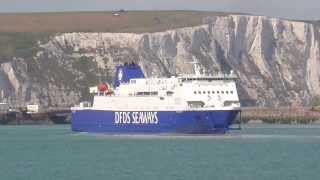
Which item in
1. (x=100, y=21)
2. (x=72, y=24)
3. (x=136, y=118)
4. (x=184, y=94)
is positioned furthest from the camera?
(x=100, y=21)

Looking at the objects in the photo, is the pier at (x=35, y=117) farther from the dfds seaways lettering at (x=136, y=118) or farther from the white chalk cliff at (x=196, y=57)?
the dfds seaways lettering at (x=136, y=118)

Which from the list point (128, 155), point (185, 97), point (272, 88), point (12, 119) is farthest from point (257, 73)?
point (128, 155)

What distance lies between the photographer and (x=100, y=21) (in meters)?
186

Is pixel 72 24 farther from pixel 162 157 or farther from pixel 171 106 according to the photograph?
pixel 162 157

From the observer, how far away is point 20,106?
15400 cm

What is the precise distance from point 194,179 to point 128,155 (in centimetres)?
1559

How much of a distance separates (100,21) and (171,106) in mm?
99333

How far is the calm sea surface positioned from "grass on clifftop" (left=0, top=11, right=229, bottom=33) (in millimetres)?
88584

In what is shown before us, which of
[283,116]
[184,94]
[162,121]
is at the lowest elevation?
[162,121]

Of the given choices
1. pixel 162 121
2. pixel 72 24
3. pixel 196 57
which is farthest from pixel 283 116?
pixel 162 121

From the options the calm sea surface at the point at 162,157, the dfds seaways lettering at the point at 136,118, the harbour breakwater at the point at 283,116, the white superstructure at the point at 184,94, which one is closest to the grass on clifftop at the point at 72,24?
the harbour breakwater at the point at 283,116

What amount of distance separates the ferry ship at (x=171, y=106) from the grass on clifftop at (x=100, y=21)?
258 feet

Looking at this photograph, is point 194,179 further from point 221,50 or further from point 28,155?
point 221,50

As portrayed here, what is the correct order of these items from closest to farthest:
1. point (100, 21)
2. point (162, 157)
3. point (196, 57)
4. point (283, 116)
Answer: point (162, 157), point (283, 116), point (196, 57), point (100, 21)
